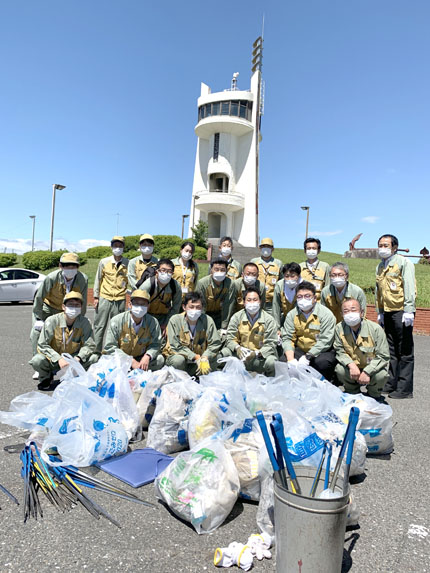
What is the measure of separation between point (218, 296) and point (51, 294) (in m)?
2.32

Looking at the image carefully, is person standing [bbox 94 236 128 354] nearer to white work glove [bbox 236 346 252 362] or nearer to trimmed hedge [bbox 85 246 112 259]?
white work glove [bbox 236 346 252 362]

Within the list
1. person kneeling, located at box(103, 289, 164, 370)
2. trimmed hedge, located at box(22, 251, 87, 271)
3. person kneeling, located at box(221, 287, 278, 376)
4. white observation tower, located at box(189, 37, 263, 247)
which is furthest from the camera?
white observation tower, located at box(189, 37, 263, 247)

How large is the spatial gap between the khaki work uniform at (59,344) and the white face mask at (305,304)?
2566mm

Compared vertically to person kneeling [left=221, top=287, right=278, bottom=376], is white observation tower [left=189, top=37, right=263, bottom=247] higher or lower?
higher

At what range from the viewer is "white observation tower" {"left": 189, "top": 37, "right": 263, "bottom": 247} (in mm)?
37156

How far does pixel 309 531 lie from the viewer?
74.2 inches

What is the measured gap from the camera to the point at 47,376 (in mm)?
5262

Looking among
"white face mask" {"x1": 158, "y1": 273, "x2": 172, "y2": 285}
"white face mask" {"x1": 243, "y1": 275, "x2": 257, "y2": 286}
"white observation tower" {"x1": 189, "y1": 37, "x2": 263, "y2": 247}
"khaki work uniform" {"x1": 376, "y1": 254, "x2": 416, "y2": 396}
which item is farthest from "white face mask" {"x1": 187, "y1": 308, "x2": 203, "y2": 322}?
"white observation tower" {"x1": 189, "y1": 37, "x2": 263, "y2": 247}

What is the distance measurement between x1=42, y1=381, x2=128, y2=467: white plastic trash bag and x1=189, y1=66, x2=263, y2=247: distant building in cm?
3434

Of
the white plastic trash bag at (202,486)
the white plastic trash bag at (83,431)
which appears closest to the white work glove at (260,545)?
the white plastic trash bag at (202,486)

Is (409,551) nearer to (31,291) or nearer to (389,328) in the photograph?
(389,328)

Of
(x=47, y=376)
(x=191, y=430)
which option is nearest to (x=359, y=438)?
(x=191, y=430)

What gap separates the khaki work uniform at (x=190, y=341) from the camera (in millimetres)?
5109

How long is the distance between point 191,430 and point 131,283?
3.62 metres
